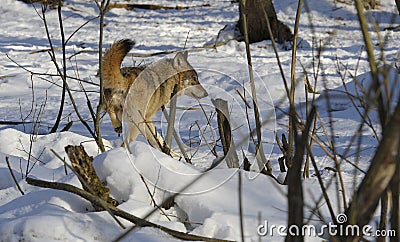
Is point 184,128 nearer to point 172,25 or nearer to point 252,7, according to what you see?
point 252,7

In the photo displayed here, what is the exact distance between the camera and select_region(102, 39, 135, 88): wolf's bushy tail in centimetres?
475

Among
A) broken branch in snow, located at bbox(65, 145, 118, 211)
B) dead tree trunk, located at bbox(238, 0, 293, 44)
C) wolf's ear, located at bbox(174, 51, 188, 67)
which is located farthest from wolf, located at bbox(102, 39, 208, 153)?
dead tree trunk, located at bbox(238, 0, 293, 44)

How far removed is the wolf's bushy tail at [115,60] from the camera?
475cm

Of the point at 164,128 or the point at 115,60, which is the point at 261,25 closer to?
the point at 164,128

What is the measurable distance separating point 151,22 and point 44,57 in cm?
390

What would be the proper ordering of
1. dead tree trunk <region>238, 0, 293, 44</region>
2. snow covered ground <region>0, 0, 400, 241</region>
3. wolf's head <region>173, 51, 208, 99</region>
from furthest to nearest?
dead tree trunk <region>238, 0, 293, 44</region>, wolf's head <region>173, 51, 208, 99</region>, snow covered ground <region>0, 0, 400, 241</region>

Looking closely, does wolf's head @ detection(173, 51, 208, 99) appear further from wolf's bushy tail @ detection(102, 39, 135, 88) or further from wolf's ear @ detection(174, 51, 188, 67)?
wolf's bushy tail @ detection(102, 39, 135, 88)

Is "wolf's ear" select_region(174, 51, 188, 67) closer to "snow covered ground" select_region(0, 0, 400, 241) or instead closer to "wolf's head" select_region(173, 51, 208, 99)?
"wolf's head" select_region(173, 51, 208, 99)

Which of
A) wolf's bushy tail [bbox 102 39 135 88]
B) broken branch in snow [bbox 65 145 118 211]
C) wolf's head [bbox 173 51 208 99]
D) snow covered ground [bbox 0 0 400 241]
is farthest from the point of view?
wolf's head [bbox 173 51 208 99]

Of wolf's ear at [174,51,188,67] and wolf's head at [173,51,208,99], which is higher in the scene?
wolf's ear at [174,51,188,67]

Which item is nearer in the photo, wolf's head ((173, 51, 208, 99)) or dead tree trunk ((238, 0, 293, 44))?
wolf's head ((173, 51, 208, 99))

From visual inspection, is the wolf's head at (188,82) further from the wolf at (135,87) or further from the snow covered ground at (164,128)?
the snow covered ground at (164,128)

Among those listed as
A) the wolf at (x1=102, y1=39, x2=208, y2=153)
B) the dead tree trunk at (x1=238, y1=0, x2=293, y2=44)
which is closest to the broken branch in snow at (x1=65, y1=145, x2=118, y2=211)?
the wolf at (x1=102, y1=39, x2=208, y2=153)

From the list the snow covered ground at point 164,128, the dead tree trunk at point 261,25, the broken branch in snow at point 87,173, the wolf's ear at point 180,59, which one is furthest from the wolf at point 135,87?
the dead tree trunk at point 261,25
